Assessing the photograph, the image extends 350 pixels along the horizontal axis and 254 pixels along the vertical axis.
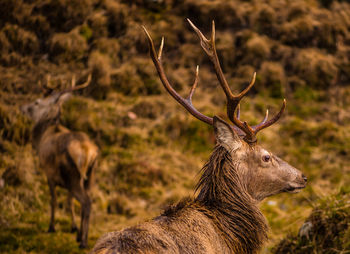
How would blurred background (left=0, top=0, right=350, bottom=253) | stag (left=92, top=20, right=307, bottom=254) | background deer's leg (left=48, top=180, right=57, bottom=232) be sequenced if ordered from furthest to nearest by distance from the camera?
blurred background (left=0, top=0, right=350, bottom=253) → background deer's leg (left=48, top=180, right=57, bottom=232) → stag (left=92, top=20, right=307, bottom=254)

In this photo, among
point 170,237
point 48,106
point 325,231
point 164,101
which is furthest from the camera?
point 164,101

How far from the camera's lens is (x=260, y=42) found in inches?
457

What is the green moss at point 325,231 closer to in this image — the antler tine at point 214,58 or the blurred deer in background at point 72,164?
the antler tine at point 214,58

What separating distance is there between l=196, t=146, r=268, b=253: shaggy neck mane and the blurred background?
5.02 ft

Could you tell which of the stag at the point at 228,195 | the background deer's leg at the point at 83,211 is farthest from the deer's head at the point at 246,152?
the background deer's leg at the point at 83,211

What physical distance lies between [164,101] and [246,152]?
7.08m

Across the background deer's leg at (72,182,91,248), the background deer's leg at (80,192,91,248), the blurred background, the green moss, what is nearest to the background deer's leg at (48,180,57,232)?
the blurred background

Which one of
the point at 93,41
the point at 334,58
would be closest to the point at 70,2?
the point at 93,41

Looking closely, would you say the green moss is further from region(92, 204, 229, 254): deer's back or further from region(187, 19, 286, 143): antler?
region(92, 204, 229, 254): deer's back

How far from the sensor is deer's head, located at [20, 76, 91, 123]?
23.2 ft

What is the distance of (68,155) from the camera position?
5.68 m

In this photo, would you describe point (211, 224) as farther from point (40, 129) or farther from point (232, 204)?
point (40, 129)

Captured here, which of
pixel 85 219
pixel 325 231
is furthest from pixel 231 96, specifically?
pixel 85 219

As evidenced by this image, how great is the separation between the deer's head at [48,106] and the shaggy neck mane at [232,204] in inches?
179
